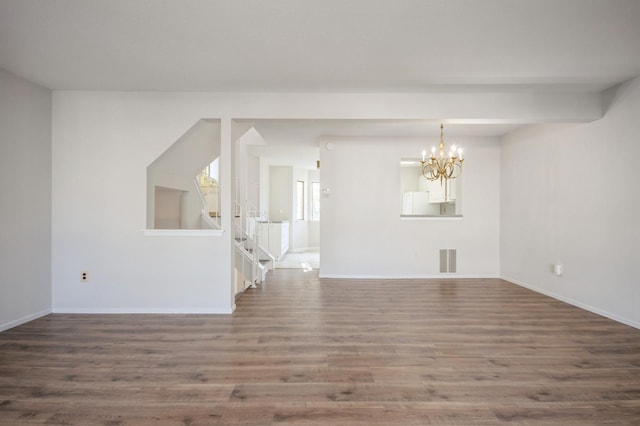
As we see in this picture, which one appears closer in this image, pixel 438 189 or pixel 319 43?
pixel 319 43

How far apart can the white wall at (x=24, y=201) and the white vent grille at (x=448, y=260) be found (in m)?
5.71

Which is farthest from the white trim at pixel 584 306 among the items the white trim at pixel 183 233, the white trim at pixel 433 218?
the white trim at pixel 183 233

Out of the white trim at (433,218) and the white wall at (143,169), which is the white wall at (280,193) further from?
the white wall at (143,169)

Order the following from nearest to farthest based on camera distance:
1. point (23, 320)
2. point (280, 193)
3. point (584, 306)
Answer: point (23, 320)
point (584, 306)
point (280, 193)

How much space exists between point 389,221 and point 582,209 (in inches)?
106

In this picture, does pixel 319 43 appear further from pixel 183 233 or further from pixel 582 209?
pixel 582 209

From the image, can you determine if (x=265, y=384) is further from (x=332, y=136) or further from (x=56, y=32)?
(x=332, y=136)

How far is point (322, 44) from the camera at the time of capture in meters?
2.66

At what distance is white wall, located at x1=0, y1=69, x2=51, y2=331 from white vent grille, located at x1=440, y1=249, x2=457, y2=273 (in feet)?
18.7

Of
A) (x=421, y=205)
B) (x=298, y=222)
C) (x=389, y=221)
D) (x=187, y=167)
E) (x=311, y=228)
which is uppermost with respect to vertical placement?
(x=187, y=167)

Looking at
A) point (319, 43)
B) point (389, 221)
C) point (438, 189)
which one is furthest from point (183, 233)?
point (438, 189)

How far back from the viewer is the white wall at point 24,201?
319 cm

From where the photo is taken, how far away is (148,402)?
1.96 metres

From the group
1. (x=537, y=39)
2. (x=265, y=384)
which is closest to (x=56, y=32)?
(x=265, y=384)
